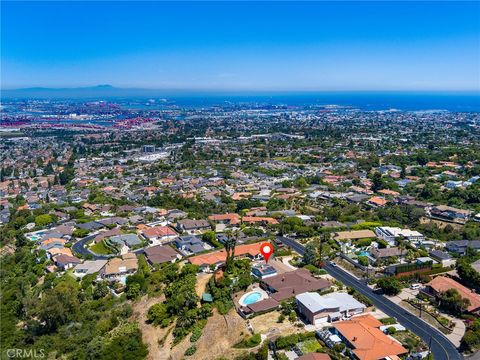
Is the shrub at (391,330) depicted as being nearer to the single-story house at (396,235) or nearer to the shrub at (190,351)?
the shrub at (190,351)

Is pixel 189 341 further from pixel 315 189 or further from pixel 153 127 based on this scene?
pixel 153 127

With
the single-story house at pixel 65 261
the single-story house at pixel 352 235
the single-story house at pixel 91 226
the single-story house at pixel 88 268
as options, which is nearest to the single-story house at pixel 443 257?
the single-story house at pixel 352 235

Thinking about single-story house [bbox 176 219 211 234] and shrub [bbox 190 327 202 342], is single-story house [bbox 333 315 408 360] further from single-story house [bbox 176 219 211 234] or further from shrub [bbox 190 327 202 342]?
single-story house [bbox 176 219 211 234]

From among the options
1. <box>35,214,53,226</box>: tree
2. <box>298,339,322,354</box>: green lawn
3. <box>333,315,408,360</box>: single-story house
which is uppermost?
<box>333,315,408,360</box>: single-story house

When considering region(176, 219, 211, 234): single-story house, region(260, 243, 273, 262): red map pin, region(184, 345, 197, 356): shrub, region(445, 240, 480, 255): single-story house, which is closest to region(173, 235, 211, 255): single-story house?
region(176, 219, 211, 234): single-story house

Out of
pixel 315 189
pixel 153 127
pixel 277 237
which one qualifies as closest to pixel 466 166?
pixel 315 189

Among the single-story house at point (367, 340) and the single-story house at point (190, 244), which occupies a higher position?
the single-story house at point (367, 340)

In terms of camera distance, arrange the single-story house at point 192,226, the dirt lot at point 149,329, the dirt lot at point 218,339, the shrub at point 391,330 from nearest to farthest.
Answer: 1. the dirt lot at point 218,339
2. the shrub at point 391,330
3. the dirt lot at point 149,329
4. the single-story house at point 192,226
